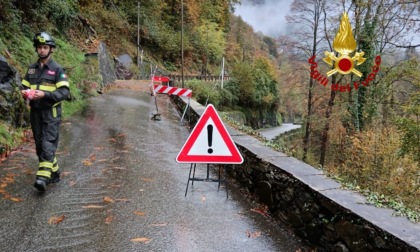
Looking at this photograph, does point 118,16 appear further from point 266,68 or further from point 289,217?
point 289,217

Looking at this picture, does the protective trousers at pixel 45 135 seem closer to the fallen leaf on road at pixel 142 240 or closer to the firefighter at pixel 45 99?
the firefighter at pixel 45 99

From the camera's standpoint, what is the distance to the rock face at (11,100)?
6941mm

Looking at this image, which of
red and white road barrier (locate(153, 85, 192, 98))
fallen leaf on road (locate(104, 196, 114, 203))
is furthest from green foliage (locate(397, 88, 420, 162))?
fallen leaf on road (locate(104, 196, 114, 203))

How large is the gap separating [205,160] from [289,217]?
4.29 ft

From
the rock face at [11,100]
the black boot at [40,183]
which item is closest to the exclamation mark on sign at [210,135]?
the black boot at [40,183]

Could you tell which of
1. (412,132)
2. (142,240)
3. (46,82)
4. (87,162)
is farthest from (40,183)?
(412,132)

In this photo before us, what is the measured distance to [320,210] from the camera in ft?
11.8

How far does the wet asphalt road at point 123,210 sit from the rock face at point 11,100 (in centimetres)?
77

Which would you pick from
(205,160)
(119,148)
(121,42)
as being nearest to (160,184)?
(205,160)

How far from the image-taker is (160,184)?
5.45m

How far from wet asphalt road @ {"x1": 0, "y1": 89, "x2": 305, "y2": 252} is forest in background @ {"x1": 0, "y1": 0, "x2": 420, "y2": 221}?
1404 mm

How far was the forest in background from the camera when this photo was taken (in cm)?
1160

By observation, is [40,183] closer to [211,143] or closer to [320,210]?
[211,143]

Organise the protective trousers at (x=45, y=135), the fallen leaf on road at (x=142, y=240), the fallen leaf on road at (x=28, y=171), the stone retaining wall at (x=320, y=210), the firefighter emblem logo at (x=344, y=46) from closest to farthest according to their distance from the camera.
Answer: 1. the stone retaining wall at (x=320, y=210)
2. the fallen leaf on road at (x=142, y=240)
3. the protective trousers at (x=45, y=135)
4. the fallen leaf on road at (x=28, y=171)
5. the firefighter emblem logo at (x=344, y=46)
